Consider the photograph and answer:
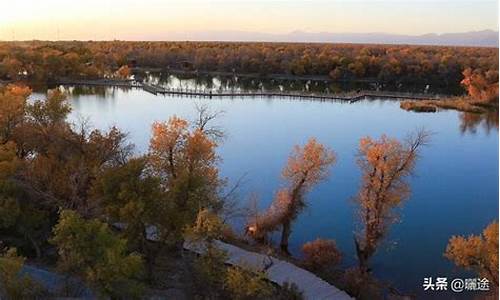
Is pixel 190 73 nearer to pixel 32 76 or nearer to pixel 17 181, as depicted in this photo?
pixel 32 76

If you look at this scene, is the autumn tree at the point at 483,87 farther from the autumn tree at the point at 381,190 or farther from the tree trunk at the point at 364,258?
the tree trunk at the point at 364,258

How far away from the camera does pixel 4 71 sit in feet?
230

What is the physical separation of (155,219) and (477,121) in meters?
40.6

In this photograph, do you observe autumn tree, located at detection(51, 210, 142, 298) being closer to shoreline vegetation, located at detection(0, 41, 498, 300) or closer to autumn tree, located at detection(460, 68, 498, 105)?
shoreline vegetation, located at detection(0, 41, 498, 300)

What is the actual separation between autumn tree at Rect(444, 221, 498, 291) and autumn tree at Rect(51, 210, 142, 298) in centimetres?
999

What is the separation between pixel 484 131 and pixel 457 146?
294 inches

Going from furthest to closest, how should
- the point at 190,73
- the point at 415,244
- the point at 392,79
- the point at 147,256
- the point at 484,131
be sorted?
the point at 190,73, the point at 392,79, the point at 484,131, the point at 415,244, the point at 147,256

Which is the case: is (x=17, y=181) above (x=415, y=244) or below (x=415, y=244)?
above

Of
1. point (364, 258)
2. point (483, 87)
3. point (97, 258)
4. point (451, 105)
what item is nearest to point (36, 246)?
point (97, 258)

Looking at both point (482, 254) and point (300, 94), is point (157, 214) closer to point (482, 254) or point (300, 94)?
point (482, 254)

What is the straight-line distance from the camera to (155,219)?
18328 millimetres

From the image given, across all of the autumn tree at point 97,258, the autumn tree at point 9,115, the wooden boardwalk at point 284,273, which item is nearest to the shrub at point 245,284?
the wooden boardwalk at point 284,273

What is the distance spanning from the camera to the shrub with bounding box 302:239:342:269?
67.7 feet

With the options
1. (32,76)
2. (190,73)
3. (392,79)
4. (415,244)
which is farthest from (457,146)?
(190,73)
